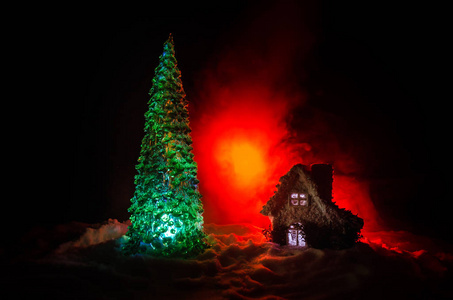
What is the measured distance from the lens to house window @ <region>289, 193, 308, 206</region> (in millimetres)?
7714

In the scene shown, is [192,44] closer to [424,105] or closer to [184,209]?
[184,209]

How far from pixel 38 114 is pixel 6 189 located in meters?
3.47

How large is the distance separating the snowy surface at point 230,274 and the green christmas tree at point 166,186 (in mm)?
562

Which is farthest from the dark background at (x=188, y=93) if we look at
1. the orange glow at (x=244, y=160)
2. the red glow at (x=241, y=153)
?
the orange glow at (x=244, y=160)

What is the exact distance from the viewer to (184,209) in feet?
23.7

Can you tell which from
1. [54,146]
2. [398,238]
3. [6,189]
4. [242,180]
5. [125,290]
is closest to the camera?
[125,290]

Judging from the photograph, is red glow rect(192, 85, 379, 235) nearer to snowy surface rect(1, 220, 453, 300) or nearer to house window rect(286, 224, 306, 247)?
house window rect(286, 224, 306, 247)

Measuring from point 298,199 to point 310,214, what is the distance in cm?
55

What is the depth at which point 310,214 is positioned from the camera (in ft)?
24.8

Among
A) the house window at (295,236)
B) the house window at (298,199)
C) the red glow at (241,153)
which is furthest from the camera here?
the red glow at (241,153)

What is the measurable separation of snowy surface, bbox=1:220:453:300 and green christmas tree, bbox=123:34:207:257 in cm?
56

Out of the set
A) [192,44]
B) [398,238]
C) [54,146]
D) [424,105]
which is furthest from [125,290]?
[424,105]

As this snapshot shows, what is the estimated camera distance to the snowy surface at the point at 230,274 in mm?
5152

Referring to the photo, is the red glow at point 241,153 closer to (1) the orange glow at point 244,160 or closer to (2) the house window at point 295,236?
(1) the orange glow at point 244,160
